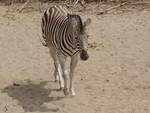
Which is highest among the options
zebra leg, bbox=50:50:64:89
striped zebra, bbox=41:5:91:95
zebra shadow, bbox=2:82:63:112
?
striped zebra, bbox=41:5:91:95

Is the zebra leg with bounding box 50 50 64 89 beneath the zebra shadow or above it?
above

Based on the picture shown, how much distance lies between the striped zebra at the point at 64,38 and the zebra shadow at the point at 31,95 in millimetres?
330

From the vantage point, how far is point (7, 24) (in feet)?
35.5

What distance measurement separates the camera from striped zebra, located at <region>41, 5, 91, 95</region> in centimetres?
578

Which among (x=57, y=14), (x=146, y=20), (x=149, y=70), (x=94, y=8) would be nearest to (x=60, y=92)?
(x=57, y=14)

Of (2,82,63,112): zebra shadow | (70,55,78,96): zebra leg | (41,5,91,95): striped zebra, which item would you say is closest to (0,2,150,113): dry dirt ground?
(2,82,63,112): zebra shadow

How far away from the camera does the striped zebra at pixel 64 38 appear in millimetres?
5781

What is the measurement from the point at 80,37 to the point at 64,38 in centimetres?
47

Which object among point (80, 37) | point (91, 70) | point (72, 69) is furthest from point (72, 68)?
point (91, 70)

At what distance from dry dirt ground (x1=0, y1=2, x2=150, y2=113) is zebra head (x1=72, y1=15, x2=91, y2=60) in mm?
949

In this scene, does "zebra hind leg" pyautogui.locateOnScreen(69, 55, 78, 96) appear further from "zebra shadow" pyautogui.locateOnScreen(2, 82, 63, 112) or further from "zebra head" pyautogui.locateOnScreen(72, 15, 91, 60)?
"zebra head" pyautogui.locateOnScreen(72, 15, 91, 60)

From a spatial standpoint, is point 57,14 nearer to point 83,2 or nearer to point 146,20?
point 146,20

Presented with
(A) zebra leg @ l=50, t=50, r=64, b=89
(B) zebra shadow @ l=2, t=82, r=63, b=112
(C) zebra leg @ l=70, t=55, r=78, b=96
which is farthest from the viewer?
(A) zebra leg @ l=50, t=50, r=64, b=89

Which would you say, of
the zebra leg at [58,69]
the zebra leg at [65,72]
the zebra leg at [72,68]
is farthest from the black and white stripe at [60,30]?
the zebra leg at [58,69]
